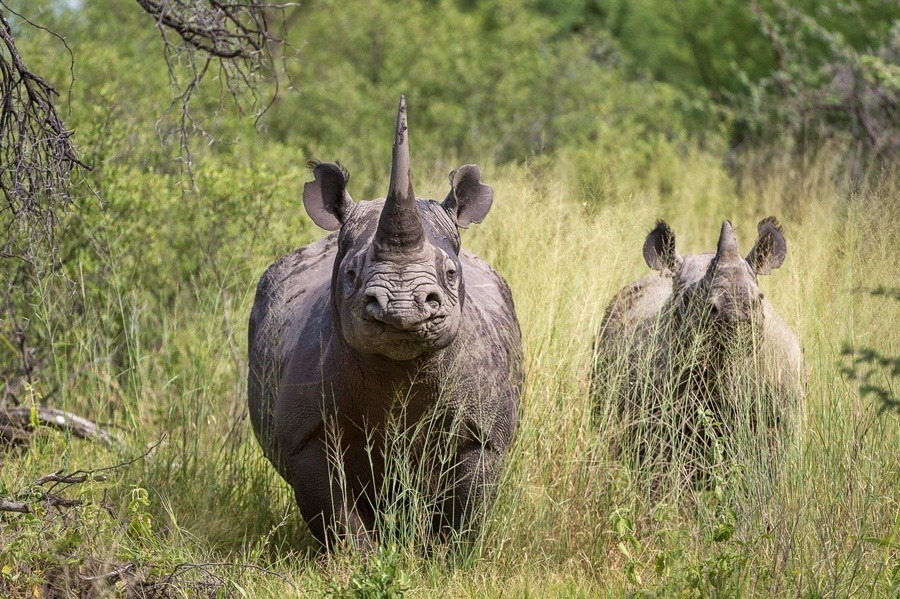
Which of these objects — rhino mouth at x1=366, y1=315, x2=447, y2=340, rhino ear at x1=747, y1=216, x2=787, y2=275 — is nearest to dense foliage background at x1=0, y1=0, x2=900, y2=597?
rhino ear at x1=747, y1=216, x2=787, y2=275

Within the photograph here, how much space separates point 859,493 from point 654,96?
37.0 feet

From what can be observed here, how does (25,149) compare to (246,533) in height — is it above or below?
above

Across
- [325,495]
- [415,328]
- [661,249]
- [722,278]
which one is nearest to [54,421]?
[325,495]

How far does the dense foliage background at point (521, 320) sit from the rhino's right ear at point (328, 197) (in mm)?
713

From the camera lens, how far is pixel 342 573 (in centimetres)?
545

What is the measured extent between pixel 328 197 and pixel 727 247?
2.04 metres

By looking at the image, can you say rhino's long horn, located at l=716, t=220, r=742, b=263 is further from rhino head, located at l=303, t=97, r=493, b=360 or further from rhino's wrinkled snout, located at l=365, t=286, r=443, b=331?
rhino's wrinkled snout, located at l=365, t=286, r=443, b=331

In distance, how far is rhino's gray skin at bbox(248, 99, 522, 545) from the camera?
16.1ft

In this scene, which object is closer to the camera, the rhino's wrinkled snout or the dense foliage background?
the rhino's wrinkled snout

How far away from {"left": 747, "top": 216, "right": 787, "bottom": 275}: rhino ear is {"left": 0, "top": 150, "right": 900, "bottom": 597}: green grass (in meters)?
0.15

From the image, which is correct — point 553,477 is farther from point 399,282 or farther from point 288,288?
point 399,282

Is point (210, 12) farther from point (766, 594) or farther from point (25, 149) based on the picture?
point (766, 594)

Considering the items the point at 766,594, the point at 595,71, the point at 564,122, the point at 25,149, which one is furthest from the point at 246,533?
the point at 595,71

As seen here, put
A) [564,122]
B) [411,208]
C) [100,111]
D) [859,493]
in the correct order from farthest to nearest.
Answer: [564,122]
[100,111]
[859,493]
[411,208]
